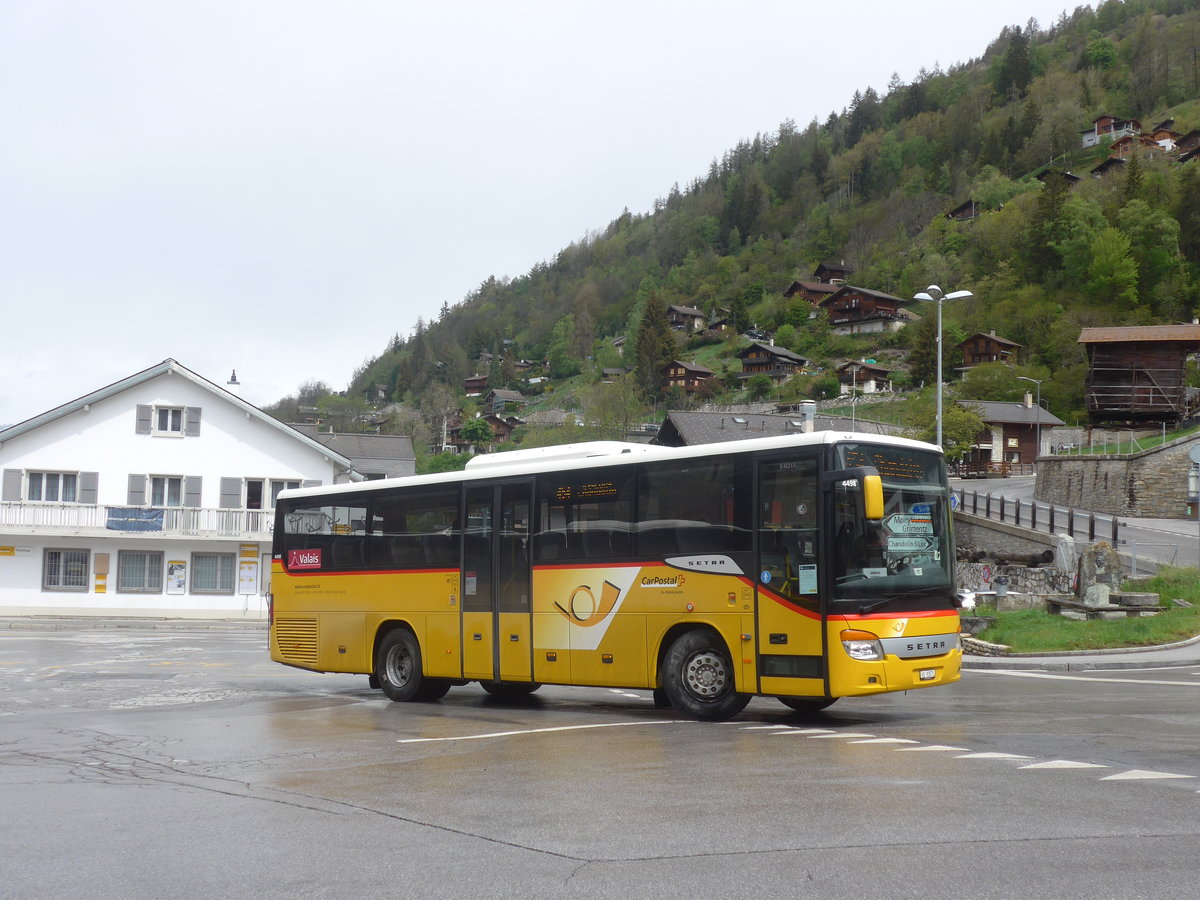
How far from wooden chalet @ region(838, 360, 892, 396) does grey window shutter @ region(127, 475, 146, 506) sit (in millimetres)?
98653

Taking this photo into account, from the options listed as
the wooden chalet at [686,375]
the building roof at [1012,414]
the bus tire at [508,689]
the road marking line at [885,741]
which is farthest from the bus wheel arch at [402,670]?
the wooden chalet at [686,375]

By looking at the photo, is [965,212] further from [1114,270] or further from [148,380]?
[148,380]

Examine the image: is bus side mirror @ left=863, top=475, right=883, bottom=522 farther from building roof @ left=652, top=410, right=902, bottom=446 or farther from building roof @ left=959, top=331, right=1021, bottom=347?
building roof @ left=959, top=331, right=1021, bottom=347

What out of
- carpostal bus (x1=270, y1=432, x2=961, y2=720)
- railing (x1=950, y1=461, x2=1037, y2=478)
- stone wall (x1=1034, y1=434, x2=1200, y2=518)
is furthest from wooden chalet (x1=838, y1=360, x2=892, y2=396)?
carpostal bus (x1=270, y1=432, x2=961, y2=720)

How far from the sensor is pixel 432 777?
941 centimetres

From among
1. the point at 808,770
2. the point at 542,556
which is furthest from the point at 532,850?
the point at 542,556

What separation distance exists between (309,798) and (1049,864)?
16.7 feet

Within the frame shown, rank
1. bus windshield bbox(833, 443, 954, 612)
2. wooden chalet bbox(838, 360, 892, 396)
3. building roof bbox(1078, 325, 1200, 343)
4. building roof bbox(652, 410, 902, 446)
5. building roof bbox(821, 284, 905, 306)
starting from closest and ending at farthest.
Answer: bus windshield bbox(833, 443, 954, 612)
building roof bbox(1078, 325, 1200, 343)
building roof bbox(652, 410, 902, 446)
wooden chalet bbox(838, 360, 892, 396)
building roof bbox(821, 284, 905, 306)

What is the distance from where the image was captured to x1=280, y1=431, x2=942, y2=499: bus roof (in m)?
12.9

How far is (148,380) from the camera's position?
48.6 metres

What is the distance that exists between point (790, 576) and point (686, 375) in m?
158

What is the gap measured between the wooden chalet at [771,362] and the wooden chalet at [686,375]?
633 centimetres

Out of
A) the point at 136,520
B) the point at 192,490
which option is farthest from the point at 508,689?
the point at 192,490

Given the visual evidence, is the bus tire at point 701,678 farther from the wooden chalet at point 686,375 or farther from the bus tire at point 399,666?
the wooden chalet at point 686,375
